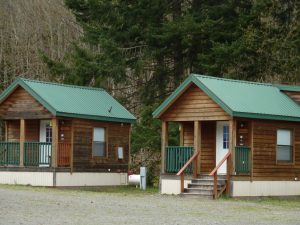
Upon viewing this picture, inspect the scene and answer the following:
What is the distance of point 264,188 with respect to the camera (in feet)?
98.8

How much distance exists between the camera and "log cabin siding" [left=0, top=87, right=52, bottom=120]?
→ 3378 cm

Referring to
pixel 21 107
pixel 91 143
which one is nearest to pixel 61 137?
pixel 91 143

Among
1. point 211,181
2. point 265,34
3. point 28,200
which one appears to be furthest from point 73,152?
point 265,34

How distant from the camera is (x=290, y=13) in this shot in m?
43.7

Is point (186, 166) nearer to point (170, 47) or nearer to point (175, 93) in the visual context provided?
point (175, 93)

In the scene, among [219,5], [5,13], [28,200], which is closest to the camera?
[28,200]

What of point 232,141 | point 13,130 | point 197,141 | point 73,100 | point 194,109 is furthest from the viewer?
point 13,130

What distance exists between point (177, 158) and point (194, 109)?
213cm

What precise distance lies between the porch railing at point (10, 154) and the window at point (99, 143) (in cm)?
341

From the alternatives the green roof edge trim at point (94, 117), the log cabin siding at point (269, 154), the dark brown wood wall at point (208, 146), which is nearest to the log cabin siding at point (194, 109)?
the dark brown wood wall at point (208, 146)

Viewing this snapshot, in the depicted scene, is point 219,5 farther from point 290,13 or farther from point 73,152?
point 73,152

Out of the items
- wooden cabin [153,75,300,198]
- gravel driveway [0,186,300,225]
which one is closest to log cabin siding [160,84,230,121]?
wooden cabin [153,75,300,198]

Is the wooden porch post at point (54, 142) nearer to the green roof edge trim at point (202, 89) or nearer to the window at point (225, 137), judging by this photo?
the green roof edge trim at point (202, 89)

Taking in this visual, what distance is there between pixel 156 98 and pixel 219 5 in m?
6.59
